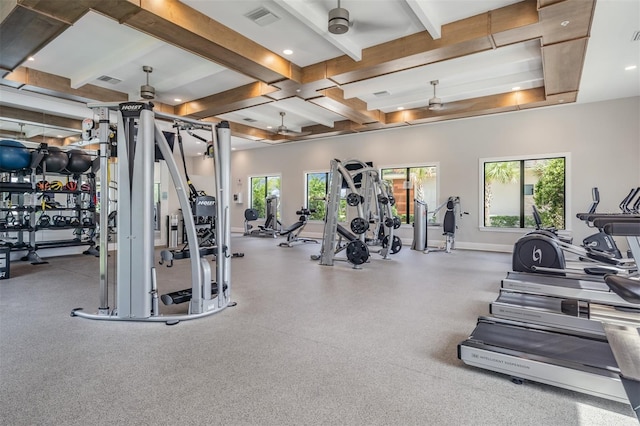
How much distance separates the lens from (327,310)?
3.74 metres

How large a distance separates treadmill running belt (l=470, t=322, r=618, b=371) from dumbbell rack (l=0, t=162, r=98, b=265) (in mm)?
7631

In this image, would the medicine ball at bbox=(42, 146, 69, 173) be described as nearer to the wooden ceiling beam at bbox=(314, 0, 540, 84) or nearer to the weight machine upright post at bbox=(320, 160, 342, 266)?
the wooden ceiling beam at bbox=(314, 0, 540, 84)

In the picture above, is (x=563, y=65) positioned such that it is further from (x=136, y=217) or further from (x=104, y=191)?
(x=104, y=191)

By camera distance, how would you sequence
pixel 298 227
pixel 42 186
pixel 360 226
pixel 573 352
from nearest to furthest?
pixel 573 352 < pixel 360 226 < pixel 42 186 < pixel 298 227

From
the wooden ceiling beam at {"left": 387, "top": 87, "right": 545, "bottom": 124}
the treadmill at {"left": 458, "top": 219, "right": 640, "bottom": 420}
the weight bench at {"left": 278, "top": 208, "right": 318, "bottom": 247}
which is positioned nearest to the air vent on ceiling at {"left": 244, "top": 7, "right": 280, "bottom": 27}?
the treadmill at {"left": 458, "top": 219, "right": 640, "bottom": 420}

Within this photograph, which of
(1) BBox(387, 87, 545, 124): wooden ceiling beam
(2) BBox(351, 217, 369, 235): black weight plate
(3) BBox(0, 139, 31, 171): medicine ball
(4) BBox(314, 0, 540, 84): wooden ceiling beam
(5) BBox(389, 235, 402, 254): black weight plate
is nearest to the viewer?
(4) BBox(314, 0, 540, 84): wooden ceiling beam

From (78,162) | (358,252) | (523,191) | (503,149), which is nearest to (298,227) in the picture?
(358,252)

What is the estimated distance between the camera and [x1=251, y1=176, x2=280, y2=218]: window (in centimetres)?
1298

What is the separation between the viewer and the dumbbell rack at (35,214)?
21.4 feet

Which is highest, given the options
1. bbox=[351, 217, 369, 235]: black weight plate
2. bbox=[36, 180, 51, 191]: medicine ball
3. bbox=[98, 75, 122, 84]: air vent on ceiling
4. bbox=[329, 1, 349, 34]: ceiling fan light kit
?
bbox=[98, 75, 122, 84]: air vent on ceiling

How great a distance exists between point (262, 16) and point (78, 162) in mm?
5254

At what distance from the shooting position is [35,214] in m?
6.96

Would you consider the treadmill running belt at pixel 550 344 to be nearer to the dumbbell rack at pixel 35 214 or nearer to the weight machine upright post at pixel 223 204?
the weight machine upright post at pixel 223 204

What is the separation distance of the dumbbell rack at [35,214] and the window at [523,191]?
9.15 metres
